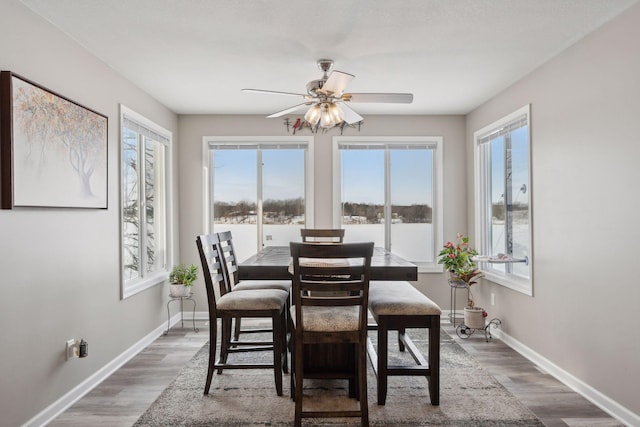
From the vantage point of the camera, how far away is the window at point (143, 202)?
373cm

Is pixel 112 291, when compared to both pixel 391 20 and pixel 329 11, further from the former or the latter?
pixel 391 20

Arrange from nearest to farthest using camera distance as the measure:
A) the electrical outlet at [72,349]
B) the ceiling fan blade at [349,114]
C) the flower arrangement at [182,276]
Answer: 1. the electrical outlet at [72,349]
2. the ceiling fan blade at [349,114]
3. the flower arrangement at [182,276]

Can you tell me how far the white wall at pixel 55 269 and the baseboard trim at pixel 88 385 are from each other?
4cm

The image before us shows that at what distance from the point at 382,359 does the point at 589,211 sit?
167 cm

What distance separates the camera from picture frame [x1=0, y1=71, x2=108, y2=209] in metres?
2.18

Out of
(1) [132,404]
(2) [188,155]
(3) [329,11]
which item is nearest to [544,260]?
(3) [329,11]

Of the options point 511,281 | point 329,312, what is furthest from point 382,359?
point 511,281

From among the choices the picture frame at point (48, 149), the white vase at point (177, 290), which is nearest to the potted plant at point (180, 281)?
the white vase at point (177, 290)

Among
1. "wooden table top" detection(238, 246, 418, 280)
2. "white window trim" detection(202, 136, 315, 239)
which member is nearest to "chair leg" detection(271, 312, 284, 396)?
"wooden table top" detection(238, 246, 418, 280)

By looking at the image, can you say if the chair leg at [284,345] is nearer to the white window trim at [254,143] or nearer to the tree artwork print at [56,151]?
the tree artwork print at [56,151]

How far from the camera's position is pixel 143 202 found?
4.11m

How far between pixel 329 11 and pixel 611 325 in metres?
2.52

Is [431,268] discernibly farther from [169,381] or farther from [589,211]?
[169,381]

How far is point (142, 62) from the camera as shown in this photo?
3.26m
